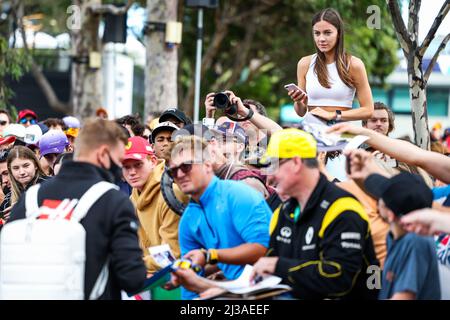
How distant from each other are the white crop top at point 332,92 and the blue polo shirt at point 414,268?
3.22 metres

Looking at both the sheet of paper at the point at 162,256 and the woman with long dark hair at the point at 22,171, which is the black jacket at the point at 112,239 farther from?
the woman with long dark hair at the point at 22,171

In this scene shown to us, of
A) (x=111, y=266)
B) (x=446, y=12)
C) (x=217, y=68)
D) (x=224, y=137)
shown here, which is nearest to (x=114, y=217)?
(x=111, y=266)

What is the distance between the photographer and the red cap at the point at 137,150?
27.8 feet

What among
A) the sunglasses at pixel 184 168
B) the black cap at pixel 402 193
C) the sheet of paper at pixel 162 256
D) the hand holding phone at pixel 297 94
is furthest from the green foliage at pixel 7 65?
the black cap at pixel 402 193

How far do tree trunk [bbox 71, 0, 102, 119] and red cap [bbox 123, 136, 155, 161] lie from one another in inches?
701

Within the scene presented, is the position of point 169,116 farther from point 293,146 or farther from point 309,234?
point 309,234

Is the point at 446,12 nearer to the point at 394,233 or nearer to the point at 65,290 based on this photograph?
the point at 394,233

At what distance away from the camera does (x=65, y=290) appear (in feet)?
19.3

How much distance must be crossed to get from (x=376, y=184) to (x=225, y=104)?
2.44 metres

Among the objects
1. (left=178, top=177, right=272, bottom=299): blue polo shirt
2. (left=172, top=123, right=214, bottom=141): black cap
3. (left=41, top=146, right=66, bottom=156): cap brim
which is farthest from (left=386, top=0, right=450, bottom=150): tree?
(left=41, top=146, right=66, bottom=156): cap brim

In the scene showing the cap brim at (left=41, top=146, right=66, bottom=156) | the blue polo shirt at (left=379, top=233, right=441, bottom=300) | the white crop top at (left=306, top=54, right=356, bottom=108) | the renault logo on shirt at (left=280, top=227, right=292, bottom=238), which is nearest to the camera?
the blue polo shirt at (left=379, top=233, right=441, bottom=300)

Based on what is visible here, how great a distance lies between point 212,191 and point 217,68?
2794 cm

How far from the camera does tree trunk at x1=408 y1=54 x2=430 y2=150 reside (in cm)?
1004

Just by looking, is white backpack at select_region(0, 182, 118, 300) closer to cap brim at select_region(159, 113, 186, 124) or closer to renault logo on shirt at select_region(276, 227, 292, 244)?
renault logo on shirt at select_region(276, 227, 292, 244)
